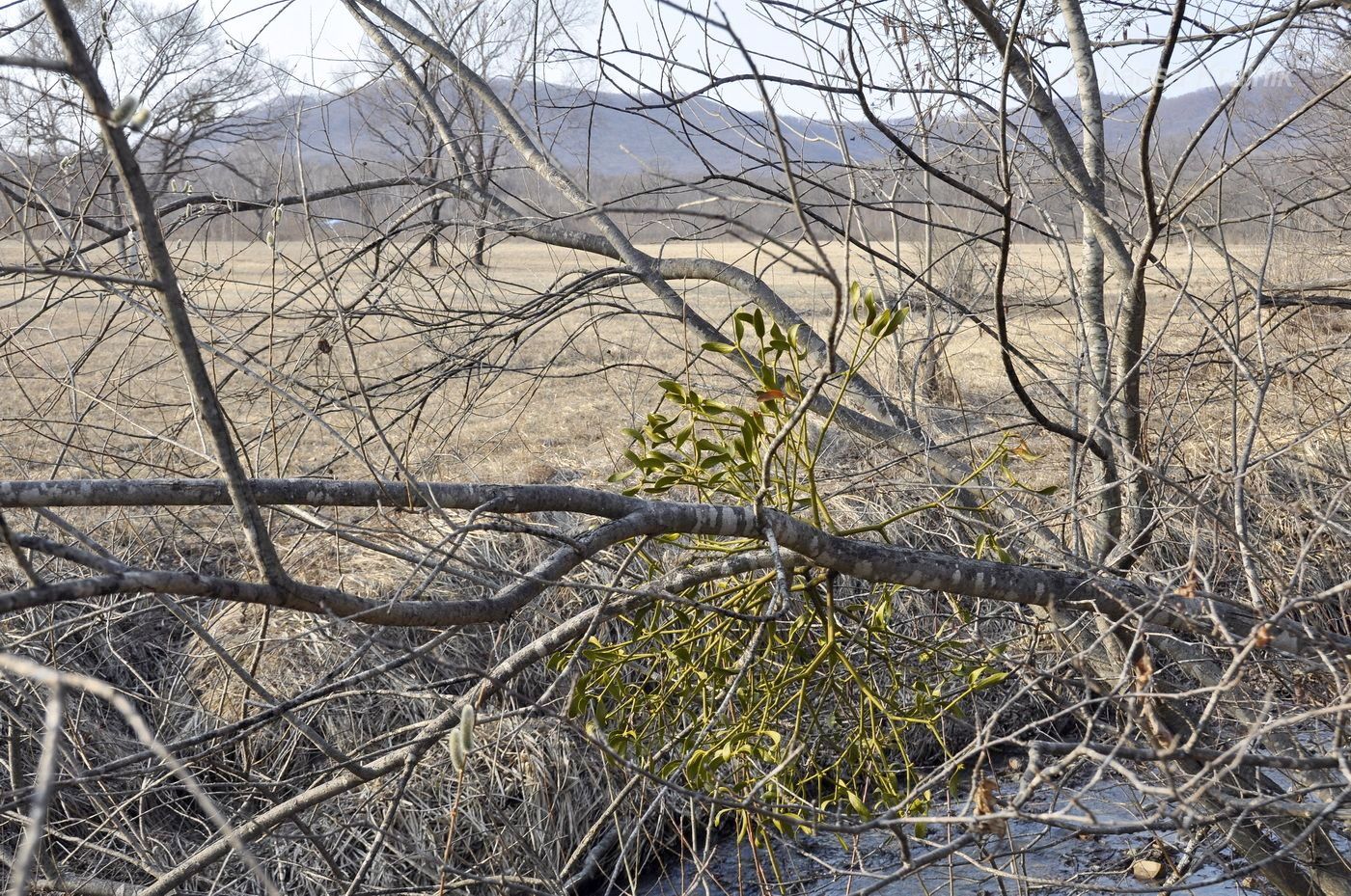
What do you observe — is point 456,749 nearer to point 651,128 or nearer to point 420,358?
point 651,128

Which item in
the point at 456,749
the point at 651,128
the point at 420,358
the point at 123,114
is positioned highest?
the point at 651,128

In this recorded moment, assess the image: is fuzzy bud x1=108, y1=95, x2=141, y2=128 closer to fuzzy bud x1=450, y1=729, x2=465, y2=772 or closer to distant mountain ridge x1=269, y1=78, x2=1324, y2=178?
fuzzy bud x1=450, y1=729, x2=465, y2=772

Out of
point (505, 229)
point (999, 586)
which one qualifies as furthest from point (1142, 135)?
point (505, 229)

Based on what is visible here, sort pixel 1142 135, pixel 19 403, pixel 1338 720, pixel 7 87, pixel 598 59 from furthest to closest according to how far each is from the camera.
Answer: pixel 19 403 → pixel 598 59 → pixel 7 87 → pixel 1142 135 → pixel 1338 720

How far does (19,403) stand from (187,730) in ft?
16.5

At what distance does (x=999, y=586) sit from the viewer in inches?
70.7

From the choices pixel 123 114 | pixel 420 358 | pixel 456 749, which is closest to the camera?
pixel 123 114

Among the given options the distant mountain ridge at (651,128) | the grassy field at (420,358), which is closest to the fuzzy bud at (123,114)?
the grassy field at (420,358)

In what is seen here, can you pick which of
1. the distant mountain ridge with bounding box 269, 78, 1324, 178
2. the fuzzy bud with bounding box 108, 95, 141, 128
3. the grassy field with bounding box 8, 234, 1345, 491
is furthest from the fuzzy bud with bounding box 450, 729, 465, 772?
the distant mountain ridge with bounding box 269, 78, 1324, 178

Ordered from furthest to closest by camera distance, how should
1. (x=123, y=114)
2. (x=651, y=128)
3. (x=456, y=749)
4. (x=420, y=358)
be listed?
1. (x=420, y=358)
2. (x=651, y=128)
3. (x=456, y=749)
4. (x=123, y=114)

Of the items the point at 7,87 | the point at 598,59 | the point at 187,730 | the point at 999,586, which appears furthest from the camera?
the point at 187,730

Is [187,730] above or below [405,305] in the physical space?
below

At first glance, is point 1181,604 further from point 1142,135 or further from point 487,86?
point 487,86

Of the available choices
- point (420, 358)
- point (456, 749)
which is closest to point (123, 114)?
point (456, 749)
